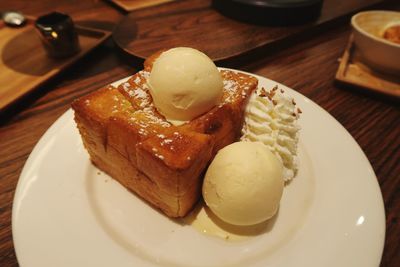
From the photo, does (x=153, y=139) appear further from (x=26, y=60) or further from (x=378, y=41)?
(x=378, y=41)

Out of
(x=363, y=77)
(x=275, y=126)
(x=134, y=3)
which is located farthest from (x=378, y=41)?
(x=134, y=3)

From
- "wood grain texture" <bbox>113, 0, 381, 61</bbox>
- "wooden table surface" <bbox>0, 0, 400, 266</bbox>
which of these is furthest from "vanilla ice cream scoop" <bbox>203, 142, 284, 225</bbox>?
"wood grain texture" <bbox>113, 0, 381, 61</bbox>

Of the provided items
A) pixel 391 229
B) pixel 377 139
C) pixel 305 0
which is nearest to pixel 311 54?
pixel 305 0

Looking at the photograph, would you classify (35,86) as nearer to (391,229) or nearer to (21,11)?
(21,11)

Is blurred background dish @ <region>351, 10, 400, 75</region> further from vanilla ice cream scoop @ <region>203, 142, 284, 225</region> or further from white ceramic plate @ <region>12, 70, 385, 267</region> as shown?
vanilla ice cream scoop @ <region>203, 142, 284, 225</region>

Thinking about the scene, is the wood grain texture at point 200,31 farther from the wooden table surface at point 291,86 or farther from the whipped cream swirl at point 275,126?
the whipped cream swirl at point 275,126

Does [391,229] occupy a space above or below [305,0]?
below

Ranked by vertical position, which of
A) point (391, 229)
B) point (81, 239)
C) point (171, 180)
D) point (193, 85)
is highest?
point (193, 85)
